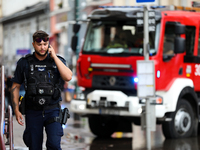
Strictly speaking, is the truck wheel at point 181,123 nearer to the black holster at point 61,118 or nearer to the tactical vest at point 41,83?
the black holster at point 61,118

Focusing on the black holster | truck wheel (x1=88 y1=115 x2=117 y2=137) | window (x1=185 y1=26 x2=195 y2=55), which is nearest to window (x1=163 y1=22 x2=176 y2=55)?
window (x1=185 y1=26 x2=195 y2=55)

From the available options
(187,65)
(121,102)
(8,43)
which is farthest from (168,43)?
(8,43)

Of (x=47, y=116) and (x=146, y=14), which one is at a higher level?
(x=146, y=14)

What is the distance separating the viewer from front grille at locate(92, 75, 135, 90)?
11.9m

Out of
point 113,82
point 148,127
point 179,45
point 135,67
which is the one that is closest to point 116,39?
point 135,67

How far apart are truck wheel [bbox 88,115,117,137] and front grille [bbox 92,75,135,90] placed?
0.98 m

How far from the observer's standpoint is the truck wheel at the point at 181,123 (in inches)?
476

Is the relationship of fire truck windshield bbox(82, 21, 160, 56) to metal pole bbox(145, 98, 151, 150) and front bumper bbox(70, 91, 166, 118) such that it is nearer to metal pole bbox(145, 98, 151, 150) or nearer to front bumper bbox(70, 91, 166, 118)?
front bumper bbox(70, 91, 166, 118)

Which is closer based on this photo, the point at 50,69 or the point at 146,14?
the point at 50,69

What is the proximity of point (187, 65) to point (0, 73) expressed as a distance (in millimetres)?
5833

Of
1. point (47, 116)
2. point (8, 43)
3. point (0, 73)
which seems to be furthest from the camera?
point (8, 43)

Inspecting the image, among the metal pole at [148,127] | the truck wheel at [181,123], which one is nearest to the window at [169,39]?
the truck wheel at [181,123]

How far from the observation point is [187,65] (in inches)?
489

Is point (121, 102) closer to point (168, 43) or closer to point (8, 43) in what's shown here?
point (168, 43)
